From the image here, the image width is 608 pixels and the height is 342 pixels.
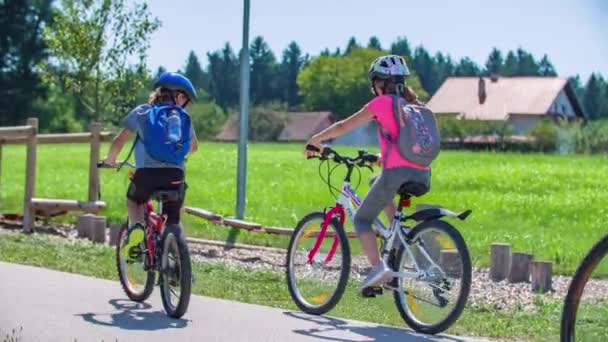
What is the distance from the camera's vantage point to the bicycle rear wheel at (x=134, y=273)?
8674mm

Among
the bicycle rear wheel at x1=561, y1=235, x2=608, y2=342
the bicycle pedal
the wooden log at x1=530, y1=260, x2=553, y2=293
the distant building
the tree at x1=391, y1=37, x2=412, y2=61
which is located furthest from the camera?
the distant building

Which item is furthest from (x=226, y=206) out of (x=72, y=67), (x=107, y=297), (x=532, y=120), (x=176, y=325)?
(x=532, y=120)

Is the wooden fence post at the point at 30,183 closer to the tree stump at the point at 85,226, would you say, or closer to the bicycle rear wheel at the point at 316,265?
the tree stump at the point at 85,226

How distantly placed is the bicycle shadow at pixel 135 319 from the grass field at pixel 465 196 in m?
1.53

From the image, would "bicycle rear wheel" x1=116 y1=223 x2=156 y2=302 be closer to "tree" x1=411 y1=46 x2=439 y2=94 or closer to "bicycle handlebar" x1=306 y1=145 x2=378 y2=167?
"bicycle handlebar" x1=306 y1=145 x2=378 y2=167

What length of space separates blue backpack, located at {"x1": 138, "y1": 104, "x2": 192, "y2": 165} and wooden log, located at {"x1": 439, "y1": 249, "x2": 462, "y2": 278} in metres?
2.00

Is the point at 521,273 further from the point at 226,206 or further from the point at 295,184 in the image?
the point at 295,184

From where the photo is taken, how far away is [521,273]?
36.7 ft

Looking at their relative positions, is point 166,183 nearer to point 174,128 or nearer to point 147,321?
point 174,128

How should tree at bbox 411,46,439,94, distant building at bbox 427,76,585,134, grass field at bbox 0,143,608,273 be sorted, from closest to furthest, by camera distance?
grass field at bbox 0,143,608,273 → distant building at bbox 427,76,585,134 → tree at bbox 411,46,439,94

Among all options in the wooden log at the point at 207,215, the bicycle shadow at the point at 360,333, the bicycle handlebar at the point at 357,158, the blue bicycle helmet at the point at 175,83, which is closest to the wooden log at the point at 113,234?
the wooden log at the point at 207,215

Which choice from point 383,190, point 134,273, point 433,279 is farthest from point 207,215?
point 433,279

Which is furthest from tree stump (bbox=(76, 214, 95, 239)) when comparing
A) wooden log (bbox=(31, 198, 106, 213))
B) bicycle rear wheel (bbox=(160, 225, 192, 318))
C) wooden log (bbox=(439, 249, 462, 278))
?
wooden log (bbox=(439, 249, 462, 278))

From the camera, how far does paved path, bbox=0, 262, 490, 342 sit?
7273 mm
